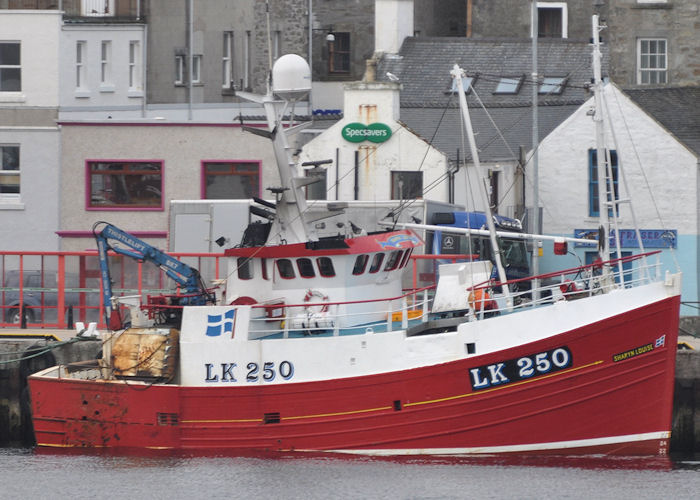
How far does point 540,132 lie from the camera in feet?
148

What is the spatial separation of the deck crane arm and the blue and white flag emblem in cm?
122

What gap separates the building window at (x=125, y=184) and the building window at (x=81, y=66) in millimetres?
6664

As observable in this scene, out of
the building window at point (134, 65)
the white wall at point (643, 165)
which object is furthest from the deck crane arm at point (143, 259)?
the building window at point (134, 65)

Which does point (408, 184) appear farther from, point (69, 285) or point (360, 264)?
point (360, 264)

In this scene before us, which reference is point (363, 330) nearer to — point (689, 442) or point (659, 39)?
point (689, 442)

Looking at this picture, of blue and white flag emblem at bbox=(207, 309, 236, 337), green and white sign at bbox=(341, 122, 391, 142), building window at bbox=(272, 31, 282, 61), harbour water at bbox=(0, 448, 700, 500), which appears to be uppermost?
building window at bbox=(272, 31, 282, 61)

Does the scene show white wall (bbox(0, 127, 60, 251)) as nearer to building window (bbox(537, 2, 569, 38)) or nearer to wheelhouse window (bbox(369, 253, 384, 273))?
wheelhouse window (bbox(369, 253, 384, 273))

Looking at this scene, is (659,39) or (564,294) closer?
(564,294)

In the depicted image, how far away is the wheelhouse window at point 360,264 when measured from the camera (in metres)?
29.4

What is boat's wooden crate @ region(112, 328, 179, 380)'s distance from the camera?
2931 cm

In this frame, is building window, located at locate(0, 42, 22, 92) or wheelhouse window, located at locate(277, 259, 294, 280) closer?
wheelhouse window, located at locate(277, 259, 294, 280)

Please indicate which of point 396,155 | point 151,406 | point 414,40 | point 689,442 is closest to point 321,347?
point 151,406

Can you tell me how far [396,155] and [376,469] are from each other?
1709 cm

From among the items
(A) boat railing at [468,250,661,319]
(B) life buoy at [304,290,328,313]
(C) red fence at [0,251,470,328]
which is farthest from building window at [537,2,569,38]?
(B) life buoy at [304,290,328,313]
